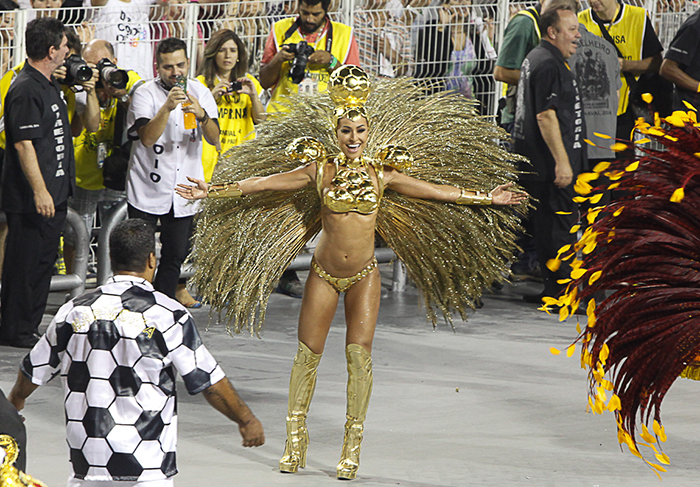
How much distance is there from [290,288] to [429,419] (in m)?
3.12

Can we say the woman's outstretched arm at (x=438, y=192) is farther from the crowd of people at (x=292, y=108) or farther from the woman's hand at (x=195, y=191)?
the woman's hand at (x=195, y=191)

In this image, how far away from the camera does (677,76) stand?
25.0 ft

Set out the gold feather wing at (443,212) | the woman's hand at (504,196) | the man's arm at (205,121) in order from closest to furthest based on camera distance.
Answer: the woman's hand at (504,196) < the gold feather wing at (443,212) < the man's arm at (205,121)

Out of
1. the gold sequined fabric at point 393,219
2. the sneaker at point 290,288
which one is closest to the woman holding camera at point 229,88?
the sneaker at point 290,288

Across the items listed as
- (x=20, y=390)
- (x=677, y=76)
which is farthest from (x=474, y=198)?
(x=677, y=76)

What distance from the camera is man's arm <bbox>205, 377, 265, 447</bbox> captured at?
2869mm

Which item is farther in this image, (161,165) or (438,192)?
(161,165)

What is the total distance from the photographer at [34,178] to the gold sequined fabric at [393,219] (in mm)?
1638

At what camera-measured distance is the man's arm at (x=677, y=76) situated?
7.60 m

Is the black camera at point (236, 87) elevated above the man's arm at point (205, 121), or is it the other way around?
the black camera at point (236, 87)

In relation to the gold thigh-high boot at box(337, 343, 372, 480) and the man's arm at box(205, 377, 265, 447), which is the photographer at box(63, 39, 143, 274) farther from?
the man's arm at box(205, 377, 265, 447)

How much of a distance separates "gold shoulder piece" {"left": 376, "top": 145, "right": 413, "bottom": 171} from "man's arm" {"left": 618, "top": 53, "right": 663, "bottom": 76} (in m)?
4.33

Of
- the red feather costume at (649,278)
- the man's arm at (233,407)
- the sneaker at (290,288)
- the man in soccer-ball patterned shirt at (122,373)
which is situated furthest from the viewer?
the sneaker at (290,288)

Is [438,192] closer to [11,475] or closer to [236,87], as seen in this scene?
[11,475]
